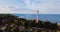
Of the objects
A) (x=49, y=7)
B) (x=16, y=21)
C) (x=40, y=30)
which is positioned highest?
(x=49, y=7)

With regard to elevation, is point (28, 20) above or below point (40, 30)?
above

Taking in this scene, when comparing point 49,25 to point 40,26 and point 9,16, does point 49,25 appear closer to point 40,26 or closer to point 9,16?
point 40,26

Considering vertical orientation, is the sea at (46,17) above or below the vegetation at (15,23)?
above

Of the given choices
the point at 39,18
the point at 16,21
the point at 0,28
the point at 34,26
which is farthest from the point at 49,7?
the point at 0,28

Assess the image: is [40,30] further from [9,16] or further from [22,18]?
[9,16]

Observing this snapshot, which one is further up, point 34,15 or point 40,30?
point 34,15

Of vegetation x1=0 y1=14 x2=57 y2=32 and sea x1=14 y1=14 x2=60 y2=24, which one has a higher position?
sea x1=14 y1=14 x2=60 y2=24

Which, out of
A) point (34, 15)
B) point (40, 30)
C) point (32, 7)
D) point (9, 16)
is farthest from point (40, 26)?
point (9, 16)

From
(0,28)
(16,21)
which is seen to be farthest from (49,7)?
(0,28)
